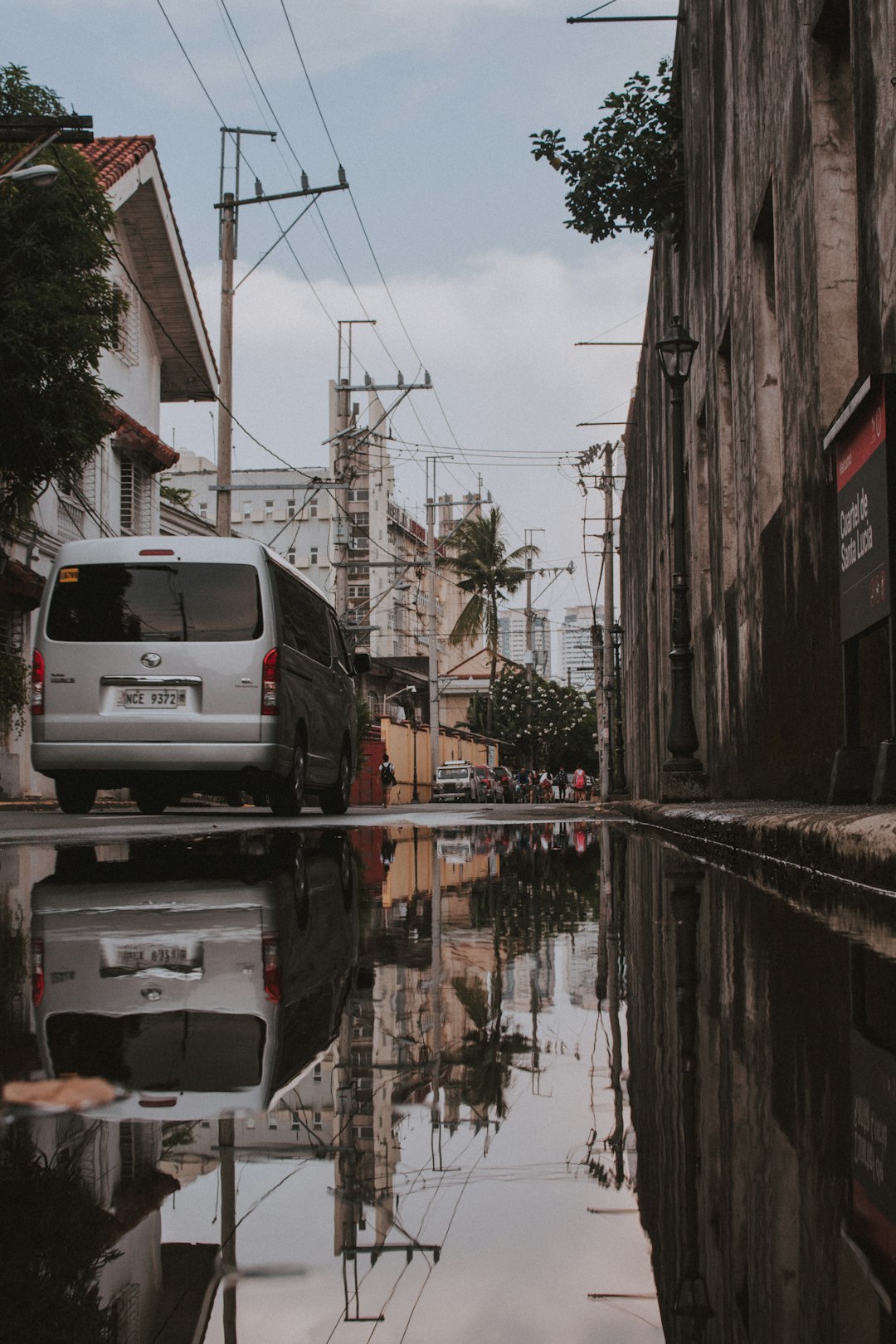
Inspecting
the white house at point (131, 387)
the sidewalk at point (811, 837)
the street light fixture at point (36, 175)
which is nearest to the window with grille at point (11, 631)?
the white house at point (131, 387)

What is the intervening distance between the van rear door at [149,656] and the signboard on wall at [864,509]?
611 centimetres

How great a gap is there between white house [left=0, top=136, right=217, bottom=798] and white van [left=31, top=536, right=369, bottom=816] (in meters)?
11.2

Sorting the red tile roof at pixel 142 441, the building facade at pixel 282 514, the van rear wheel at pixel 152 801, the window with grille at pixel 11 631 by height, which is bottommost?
the van rear wheel at pixel 152 801

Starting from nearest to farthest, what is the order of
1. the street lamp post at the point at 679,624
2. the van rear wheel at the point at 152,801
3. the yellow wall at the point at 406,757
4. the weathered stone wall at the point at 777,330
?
1. the weathered stone wall at the point at 777,330
2. the street lamp post at the point at 679,624
3. the van rear wheel at the point at 152,801
4. the yellow wall at the point at 406,757

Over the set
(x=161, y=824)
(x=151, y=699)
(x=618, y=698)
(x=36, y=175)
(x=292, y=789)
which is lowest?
(x=161, y=824)

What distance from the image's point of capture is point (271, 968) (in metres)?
3.24

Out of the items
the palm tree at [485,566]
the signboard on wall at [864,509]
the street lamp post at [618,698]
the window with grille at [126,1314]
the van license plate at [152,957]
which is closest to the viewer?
the window with grille at [126,1314]

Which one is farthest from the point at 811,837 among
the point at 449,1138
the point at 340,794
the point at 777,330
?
the point at 340,794

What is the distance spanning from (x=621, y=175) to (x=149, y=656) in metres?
9.13

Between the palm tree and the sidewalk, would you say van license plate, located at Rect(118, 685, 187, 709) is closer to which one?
the sidewalk

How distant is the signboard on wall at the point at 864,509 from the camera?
553 cm

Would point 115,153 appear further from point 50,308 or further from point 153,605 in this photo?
point 153,605

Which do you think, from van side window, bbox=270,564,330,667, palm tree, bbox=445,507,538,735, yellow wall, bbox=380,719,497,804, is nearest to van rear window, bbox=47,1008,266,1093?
van side window, bbox=270,564,330,667

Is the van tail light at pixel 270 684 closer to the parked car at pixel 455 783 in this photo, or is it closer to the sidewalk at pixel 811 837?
the sidewalk at pixel 811 837
